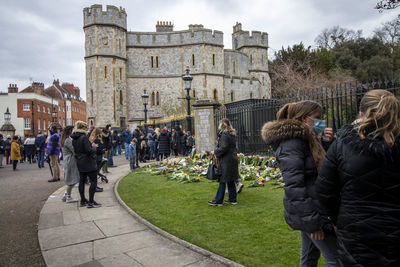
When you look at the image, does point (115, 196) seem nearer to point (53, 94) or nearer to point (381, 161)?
point (381, 161)

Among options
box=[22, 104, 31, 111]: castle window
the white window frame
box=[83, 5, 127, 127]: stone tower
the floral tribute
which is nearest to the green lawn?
the floral tribute

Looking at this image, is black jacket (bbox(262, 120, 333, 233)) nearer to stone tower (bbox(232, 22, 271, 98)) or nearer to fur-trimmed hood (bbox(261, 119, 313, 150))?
fur-trimmed hood (bbox(261, 119, 313, 150))

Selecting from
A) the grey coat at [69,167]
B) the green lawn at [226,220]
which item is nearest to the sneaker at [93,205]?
the green lawn at [226,220]

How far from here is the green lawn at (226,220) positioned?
3.65 metres

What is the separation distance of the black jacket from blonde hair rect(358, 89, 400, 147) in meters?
0.54

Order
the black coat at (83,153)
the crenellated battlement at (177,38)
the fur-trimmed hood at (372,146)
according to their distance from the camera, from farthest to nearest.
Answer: the crenellated battlement at (177,38) → the black coat at (83,153) → the fur-trimmed hood at (372,146)

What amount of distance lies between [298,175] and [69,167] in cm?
601

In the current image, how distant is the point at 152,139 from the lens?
619 inches

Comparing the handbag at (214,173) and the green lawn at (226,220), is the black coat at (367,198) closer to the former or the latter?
the green lawn at (226,220)

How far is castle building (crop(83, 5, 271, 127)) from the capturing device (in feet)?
110

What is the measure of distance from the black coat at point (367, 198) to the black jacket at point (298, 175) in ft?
0.87

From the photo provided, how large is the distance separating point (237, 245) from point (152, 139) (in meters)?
12.3

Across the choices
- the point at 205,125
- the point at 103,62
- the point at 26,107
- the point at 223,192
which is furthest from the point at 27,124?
the point at 223,192

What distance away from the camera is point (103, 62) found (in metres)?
33.5
